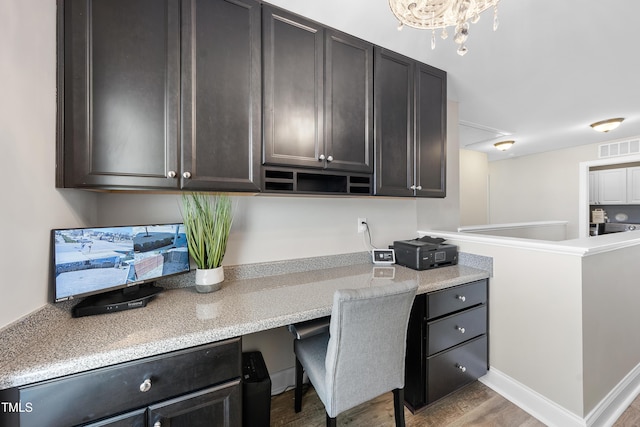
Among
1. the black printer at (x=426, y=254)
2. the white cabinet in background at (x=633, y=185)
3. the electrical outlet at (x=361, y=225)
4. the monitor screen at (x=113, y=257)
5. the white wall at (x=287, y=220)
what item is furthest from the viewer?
the white cabinet in background at (x=633, y=185)

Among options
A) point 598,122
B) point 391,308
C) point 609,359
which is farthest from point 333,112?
point 598,122

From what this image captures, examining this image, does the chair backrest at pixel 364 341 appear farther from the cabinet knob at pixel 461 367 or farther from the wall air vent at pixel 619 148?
the wall air vent at pixel 619 148

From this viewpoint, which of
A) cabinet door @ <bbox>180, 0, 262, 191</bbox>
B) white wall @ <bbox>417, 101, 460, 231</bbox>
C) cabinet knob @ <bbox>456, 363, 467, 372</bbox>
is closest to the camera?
cabinet door @ <bbox>180, 0, 262, 191</bbox>

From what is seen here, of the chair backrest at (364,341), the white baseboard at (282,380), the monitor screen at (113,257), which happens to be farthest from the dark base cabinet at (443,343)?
the monitor screen at (113,257)

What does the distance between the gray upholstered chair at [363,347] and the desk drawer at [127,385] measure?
404 millimetres

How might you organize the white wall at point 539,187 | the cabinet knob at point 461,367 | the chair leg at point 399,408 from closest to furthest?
the chair leg at point 399,408
the cabinet knob at point 461,367
the white wall at point 539,187

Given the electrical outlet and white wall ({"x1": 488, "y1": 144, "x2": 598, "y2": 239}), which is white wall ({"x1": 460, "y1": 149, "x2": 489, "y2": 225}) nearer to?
white wall ({"x1": 488, "y1": 144, "x2": 598, "y2": 239})

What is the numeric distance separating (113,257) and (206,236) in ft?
1.26

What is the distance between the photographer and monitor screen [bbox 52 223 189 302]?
95 centimetres

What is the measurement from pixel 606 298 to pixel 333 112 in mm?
2003

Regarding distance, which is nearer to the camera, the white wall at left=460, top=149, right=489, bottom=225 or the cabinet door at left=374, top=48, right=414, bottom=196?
the cabinet door at left=374, top=48, right=414, bottom=196

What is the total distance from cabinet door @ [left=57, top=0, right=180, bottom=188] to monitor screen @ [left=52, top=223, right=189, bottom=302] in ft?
0.76

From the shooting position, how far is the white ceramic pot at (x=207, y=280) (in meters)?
1.28

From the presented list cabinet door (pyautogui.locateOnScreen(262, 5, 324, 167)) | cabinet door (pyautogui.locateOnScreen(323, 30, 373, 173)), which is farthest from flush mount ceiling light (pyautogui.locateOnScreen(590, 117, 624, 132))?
cabinet door (pyautogui.locateOnScreen(262, 5, 324, 167))
